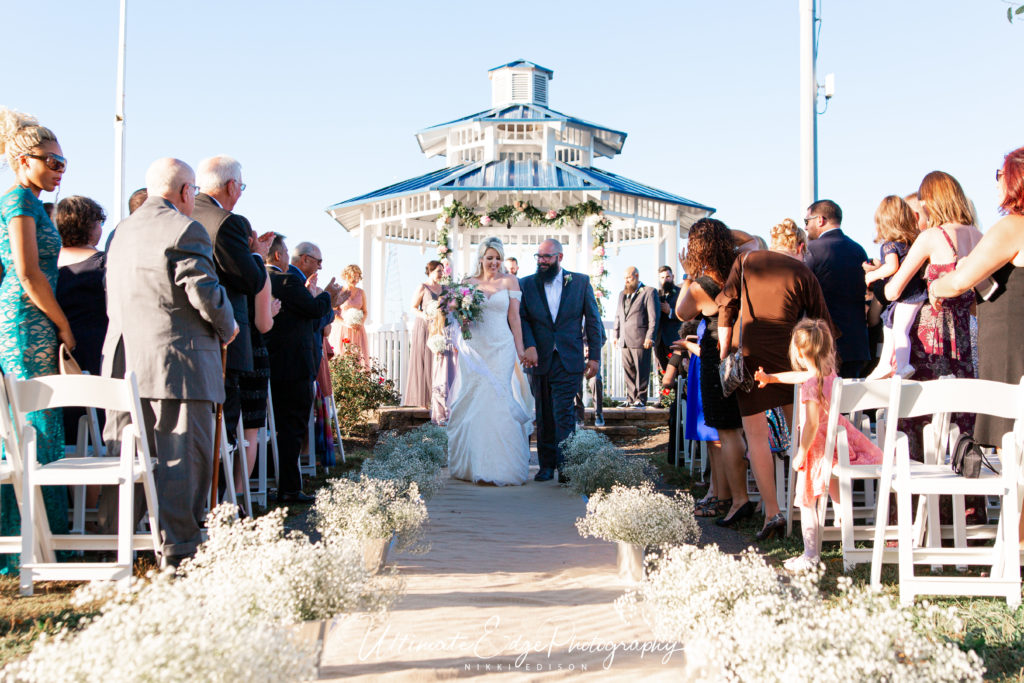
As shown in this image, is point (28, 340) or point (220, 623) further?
point (28, 340)

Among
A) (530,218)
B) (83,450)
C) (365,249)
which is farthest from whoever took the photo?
(365,249)

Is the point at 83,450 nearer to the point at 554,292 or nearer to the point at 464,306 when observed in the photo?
the point at 464,306

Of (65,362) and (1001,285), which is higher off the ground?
(1001,285)

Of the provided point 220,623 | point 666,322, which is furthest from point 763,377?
point 666,322

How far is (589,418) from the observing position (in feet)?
42.2

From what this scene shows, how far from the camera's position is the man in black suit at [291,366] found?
6812 millimetres

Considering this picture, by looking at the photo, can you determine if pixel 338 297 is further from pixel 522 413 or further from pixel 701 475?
pixel 701 475

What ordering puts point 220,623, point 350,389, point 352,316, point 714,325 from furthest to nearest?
1. point 352,316
2. point 350,389
3. point 714,325
4. point 220,623

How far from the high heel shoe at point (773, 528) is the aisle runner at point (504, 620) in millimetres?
998

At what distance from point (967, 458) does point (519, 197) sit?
43.3 ft

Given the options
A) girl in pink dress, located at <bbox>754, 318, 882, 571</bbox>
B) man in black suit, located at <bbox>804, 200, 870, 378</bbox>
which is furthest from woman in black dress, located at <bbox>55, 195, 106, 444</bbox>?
man in black suit, located at <bbox>804, 200, 870, 378</bbox>

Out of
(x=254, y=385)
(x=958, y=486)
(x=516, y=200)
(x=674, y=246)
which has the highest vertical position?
(x=516, y=200)

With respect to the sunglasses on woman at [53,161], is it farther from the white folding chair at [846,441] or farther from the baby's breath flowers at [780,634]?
the white folding chair at [846,441]

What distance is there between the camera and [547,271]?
26.7 ft
